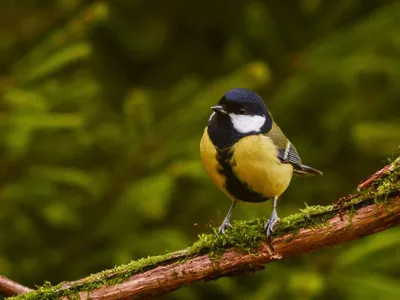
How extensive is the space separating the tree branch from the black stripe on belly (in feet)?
2.76

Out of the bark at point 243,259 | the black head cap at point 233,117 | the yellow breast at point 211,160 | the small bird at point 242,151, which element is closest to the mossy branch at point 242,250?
the bark at point 243,259

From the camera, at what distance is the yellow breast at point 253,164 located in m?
2.55

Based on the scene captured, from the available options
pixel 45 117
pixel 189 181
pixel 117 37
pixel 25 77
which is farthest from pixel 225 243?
pixel 117 37

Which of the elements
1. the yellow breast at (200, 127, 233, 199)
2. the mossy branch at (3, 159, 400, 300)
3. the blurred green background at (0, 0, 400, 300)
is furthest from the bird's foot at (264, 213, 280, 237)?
the blurred green background at (0, 0, 400, 300)

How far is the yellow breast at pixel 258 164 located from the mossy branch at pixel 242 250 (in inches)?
10.1

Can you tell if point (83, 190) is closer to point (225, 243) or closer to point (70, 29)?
point (70, 29)

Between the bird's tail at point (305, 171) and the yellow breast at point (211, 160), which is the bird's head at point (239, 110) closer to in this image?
the yellow breast at point (211, 160)

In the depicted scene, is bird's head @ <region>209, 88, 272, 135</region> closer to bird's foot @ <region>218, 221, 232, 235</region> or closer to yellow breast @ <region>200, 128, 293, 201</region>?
yellow breast @ <region>200, 128, 293, 201</region>

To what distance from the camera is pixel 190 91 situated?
3.85 m

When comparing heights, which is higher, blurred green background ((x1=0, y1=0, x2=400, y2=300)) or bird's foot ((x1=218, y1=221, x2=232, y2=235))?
blurred green background ((x1=0, y1=0, x2=400, y2=300))

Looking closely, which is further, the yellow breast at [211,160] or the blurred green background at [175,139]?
the blurred green background at [175,139]

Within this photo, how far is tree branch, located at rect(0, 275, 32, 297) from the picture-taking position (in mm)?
2312

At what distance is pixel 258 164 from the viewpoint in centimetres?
257

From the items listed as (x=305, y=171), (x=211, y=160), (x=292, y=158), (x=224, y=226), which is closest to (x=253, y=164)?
(x=211, y=160)
